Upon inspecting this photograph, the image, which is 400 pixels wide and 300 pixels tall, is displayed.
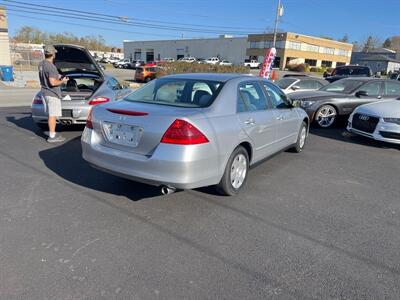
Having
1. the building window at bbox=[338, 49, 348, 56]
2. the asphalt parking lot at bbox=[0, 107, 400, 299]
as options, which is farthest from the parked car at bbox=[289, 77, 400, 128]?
the building window at bbox=[338, 49, 348, 56]

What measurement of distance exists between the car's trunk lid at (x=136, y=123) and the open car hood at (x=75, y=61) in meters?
4.24

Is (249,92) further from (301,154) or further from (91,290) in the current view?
(91,290)

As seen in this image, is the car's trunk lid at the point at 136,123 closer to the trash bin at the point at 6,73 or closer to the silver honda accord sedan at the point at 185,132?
the silver honda accord sedan at the point at 185,132

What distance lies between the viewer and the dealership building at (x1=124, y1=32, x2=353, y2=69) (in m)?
70.9

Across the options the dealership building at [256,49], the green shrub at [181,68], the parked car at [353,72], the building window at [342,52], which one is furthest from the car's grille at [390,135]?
the building window at [342,52]

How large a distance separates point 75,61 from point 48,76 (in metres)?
1.99

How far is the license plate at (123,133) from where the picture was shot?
3.48m

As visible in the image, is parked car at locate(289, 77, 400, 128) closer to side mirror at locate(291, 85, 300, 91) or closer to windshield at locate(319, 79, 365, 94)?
windshield at locate(319, 79, 365, 94)

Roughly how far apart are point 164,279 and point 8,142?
202 inches

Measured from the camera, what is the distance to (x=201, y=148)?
11.1ft

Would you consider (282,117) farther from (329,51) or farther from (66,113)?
(329,51)

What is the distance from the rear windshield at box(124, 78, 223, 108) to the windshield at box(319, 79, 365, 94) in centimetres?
675

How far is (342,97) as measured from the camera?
8.95 metres

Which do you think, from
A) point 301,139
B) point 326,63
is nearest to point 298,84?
point 301,139
